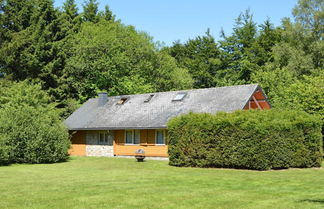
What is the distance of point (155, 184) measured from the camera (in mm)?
14211

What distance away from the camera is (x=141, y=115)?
29.5 meters

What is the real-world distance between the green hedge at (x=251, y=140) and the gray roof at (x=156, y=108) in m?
4.98

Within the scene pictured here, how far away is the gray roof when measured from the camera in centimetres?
2695

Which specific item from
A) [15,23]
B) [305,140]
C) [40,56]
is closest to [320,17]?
[305,140]

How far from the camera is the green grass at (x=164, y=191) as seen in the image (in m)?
10.4

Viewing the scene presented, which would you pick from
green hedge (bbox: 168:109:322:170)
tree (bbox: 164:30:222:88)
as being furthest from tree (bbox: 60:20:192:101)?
green hedge (bbox: 168:109:322:170)

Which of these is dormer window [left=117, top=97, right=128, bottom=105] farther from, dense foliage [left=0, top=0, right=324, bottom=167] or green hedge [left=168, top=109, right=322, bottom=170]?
green hedge [left=168, top=109, right=322, bottom=170]

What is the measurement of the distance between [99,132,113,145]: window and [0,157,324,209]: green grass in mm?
14157

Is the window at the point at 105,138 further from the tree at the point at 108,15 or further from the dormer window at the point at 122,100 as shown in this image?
the tree at the point at 108,15

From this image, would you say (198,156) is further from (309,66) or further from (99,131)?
(309,66)

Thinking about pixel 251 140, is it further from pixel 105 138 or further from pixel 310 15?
pixel 310 15

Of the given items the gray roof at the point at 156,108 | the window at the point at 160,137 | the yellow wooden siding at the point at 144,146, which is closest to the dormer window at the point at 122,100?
the gray roof at the point at 156,108

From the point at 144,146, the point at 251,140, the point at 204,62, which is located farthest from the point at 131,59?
the point at 251,140

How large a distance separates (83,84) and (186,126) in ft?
78.5
